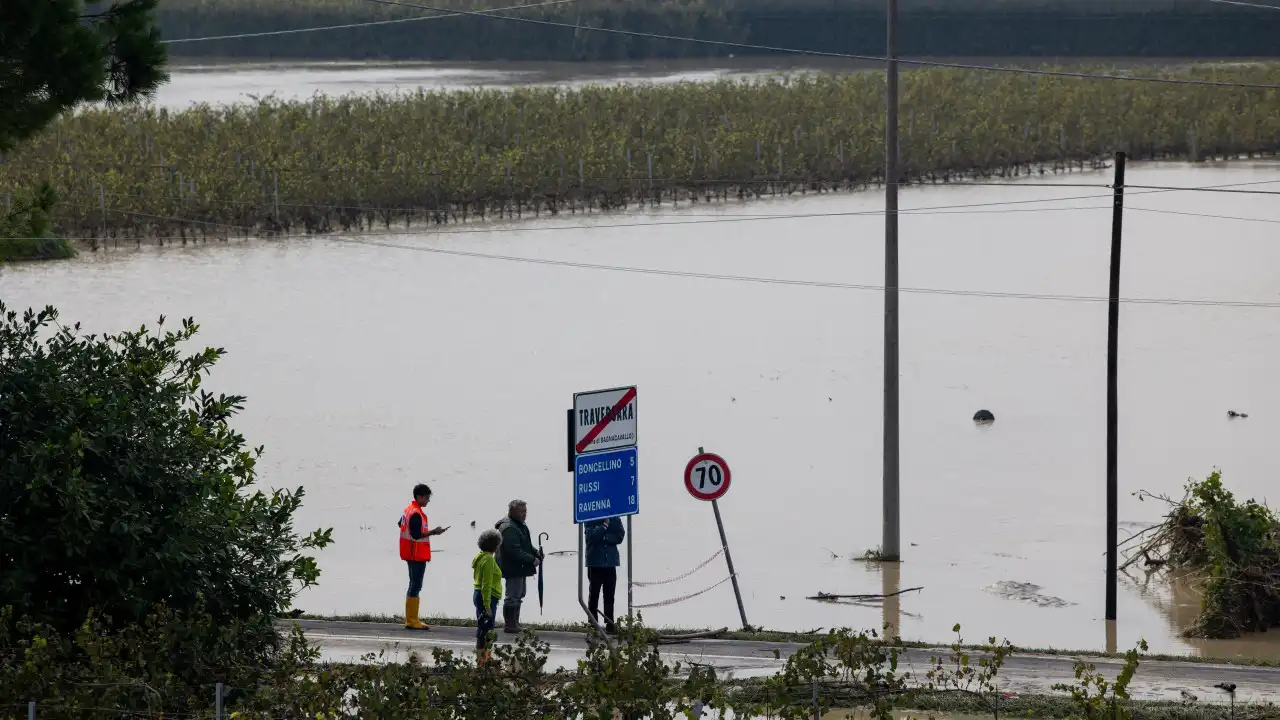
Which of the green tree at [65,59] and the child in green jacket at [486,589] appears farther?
the child in green jacket at [486,589]

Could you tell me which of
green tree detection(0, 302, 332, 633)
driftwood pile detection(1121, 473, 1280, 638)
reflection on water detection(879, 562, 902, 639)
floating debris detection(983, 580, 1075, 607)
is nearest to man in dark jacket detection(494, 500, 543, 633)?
green tree detection(0, 302, 332, 633)

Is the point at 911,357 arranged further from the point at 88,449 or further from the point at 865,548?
the point at 88,449

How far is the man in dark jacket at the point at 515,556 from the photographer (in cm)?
1638

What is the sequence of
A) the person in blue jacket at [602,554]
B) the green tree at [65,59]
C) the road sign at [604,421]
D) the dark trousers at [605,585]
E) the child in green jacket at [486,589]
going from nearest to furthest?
the green tree at [65,59] < the child in green jacket at [486,589] < the road sign at [604,421] < the person in blue jacket at [602,554] < the dark trousers at [605,585]

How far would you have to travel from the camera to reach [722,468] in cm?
1780

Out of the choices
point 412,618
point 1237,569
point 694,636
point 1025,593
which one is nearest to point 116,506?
point 412,618

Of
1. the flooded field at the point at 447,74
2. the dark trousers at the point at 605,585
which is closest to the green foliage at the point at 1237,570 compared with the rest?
the dark trousers at the point at 605,585

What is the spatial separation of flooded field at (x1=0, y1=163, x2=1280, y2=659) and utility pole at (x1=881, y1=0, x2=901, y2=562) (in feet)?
1.86

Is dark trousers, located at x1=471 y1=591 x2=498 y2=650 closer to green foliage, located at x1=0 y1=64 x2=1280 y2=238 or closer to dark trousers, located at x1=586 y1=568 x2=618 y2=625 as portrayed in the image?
dark trousers, located at x1=586 y1=568 x2=618 y2=625

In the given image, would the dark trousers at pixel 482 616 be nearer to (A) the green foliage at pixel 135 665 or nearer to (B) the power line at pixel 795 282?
(A) the green foliage at pixel 135 665

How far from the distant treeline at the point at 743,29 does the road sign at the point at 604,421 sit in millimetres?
68481

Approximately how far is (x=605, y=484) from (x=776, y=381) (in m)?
19.9

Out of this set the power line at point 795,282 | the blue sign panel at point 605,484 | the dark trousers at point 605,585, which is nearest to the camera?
the blue sign panel at point 605,484

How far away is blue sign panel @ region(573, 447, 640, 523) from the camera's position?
16047 mm
